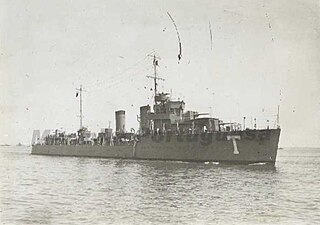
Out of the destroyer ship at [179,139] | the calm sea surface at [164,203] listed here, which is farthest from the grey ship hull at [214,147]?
the calm sea surface at [164,203]

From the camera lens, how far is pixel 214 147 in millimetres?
23656

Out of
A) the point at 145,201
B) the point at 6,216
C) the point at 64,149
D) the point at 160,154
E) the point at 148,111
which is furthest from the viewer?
the point at 64,149

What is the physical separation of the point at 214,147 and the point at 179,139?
2.47 m

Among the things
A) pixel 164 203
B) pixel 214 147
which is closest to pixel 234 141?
pixel 214 147

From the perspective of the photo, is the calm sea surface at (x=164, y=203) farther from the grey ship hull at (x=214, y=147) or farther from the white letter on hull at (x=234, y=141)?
the white letter on hull at (x=234, y=141)

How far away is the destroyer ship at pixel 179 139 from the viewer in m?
22.5

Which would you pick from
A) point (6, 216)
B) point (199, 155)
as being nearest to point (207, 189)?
point (6, 216)

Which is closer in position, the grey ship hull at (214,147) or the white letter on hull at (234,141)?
the grey ship hull at (214,147)

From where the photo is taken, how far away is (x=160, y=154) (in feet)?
88.7

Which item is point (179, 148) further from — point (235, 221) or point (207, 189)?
point (235, 221)

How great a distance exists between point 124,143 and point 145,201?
2245 cm

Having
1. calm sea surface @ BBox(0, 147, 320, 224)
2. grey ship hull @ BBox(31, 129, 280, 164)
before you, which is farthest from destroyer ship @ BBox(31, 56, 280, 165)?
calm sea surface @ BBox(0, 147, 320, 224)

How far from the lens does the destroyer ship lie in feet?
73.7

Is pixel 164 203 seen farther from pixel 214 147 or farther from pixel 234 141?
pixel 214 147
